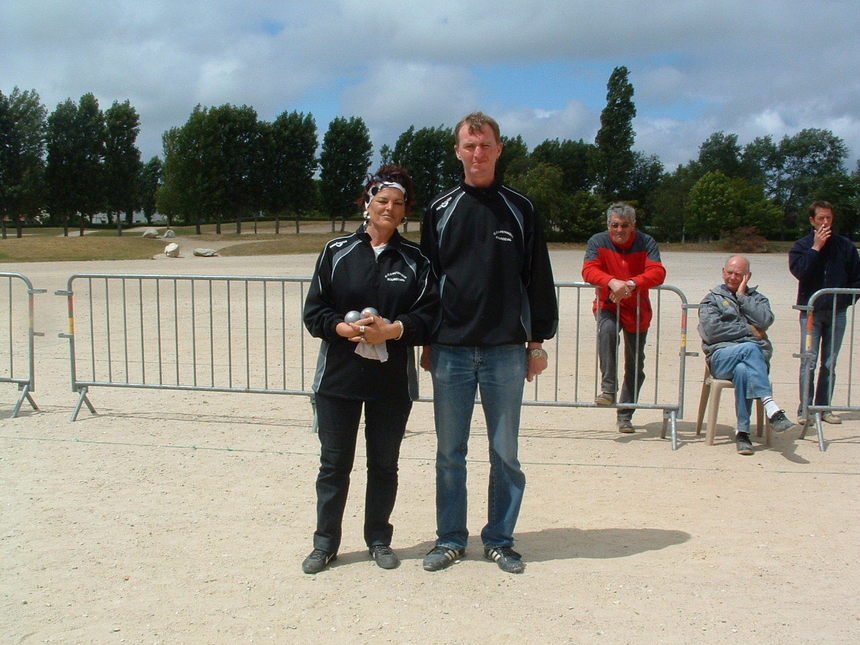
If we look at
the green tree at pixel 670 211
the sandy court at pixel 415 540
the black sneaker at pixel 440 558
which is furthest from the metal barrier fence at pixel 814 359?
the green tree at pixel 670 211

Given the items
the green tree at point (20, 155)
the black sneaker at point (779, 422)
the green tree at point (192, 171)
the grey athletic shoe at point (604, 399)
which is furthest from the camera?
the green tree at point (192, 171)

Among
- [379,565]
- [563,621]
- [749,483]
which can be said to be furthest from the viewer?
[749,483]

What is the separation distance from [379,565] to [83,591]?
4.63 feet

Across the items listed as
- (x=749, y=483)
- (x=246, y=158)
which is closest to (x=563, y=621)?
(x=749, y=483)

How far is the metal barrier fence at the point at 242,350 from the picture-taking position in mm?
7594

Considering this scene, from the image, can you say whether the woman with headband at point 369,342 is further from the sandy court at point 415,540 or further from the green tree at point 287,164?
the green tree at point 287,164

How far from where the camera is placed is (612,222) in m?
6.89

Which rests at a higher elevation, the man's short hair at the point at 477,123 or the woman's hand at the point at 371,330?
the man's short hair at the point at 477,123

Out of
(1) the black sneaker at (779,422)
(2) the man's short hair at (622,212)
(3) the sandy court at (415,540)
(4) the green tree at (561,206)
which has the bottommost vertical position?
(3) the sandy court at (415,540)

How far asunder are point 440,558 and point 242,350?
7492 mm

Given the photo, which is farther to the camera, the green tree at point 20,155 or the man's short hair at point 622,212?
the green tree at point 20,155

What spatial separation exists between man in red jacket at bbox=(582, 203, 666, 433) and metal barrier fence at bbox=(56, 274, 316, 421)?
256cm

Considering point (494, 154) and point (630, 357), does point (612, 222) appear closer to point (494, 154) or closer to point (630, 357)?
point (630, 357)

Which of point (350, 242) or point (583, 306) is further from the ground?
point (350, 242)
